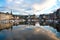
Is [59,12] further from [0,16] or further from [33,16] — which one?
[33,16]

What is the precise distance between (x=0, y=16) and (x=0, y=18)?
205 centimetres

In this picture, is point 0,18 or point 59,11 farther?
point 0,18

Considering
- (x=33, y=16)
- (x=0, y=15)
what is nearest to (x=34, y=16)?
(x=33, y=16)

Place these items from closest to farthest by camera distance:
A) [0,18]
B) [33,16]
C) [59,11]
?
[59,11] → [0,18] → [33,16]

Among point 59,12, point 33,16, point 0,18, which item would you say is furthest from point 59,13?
point 33,16

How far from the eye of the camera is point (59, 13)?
8762cm

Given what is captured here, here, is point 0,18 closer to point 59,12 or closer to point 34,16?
point 59,12

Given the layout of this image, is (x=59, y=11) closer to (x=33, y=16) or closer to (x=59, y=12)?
(x=59, y=12)

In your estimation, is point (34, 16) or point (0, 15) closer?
point (0, 15)

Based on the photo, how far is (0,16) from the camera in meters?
96.7

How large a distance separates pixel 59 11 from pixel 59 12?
0.69 metres

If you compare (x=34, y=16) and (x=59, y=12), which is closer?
(x=59, y=12)

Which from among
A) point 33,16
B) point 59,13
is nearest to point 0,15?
point 59,13

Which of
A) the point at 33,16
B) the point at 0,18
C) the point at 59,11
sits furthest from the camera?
the point at 33,16
